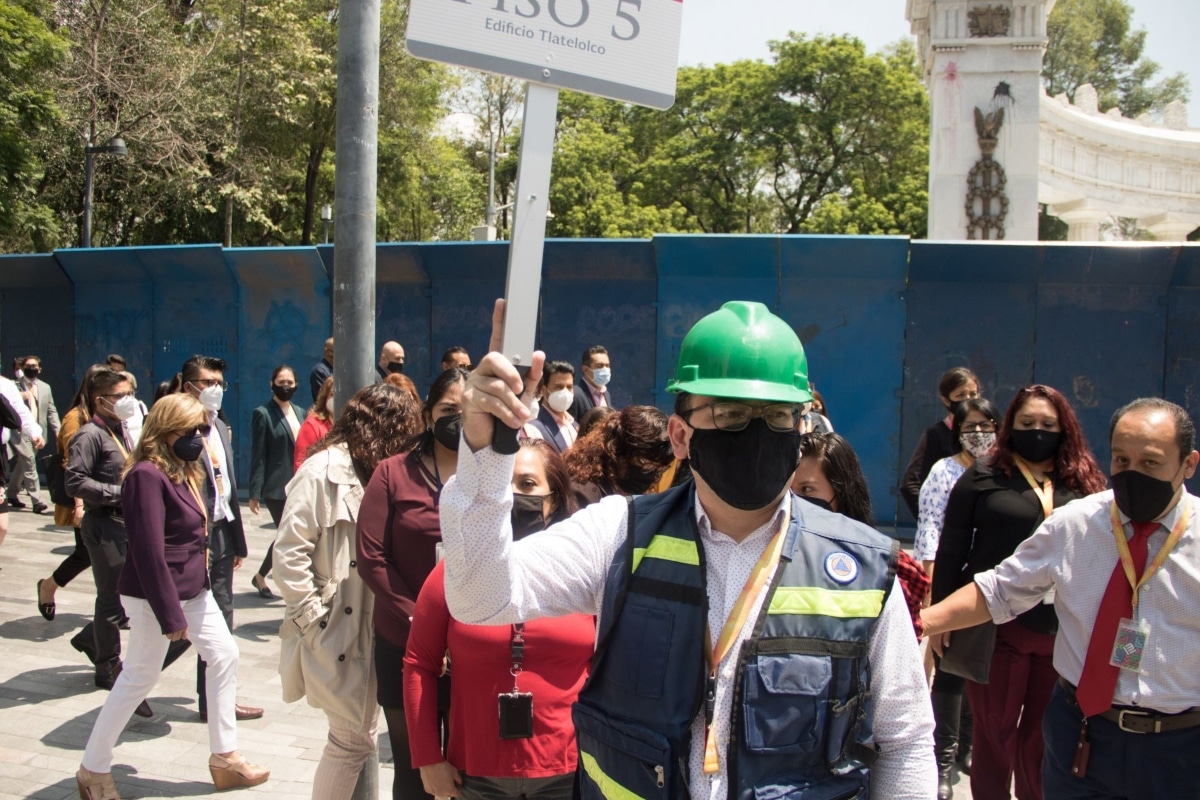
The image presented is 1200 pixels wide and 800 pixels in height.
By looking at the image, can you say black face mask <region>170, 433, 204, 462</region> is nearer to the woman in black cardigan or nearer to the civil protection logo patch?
the woman in black cardigan

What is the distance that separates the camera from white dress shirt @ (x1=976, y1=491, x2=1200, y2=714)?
3.27 metres

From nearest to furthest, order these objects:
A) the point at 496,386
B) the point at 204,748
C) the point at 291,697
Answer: the point at 496,386, the point at 291,697, the point at 204,748

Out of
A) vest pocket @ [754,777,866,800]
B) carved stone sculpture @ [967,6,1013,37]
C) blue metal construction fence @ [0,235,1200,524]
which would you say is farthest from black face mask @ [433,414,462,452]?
carved stone sculpture @ [967,6,1013,37]

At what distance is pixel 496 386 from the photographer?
181cm

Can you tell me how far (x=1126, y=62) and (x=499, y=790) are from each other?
66.7 meters

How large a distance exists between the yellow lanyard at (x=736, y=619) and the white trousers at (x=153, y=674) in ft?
11.8

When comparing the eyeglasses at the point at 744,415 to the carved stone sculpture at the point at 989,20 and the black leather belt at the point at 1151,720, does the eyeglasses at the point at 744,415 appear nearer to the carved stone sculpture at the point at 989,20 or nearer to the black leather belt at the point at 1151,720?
the black leather belt at the point at 1151,720

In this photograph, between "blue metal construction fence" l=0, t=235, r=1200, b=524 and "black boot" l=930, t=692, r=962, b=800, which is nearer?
"black boot" l=930, t=692, r=962, b=800

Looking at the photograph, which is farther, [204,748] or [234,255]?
[234,255]

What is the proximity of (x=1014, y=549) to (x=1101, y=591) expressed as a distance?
1.01 meters

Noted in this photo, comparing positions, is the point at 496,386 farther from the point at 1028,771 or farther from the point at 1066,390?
the point at 1066,390

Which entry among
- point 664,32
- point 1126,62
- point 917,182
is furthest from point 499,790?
point 1126,62

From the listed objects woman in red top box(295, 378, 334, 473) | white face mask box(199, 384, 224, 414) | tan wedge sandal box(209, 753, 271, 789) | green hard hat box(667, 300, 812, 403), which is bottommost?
tan wedge sandal box(209, 753, 271, 789)

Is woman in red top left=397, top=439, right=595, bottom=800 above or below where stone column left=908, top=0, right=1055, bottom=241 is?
below
